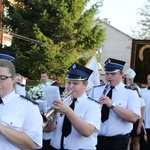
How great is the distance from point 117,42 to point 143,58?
4072 centimetres

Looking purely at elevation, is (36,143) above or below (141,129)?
above

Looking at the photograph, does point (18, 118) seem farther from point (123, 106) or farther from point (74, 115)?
point (123, 106)

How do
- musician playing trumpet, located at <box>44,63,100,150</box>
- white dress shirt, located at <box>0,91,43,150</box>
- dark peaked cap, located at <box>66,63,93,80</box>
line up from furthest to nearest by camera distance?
dark peaked cap, located at <box>66,63,93,80</box>
musician playing trumpet, located at <box>44,63,100,150</box>
white dress shirt, located at <box>0,91,43,150</box>

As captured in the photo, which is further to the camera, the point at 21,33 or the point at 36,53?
the point at 21,33

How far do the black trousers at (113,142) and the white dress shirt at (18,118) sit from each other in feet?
7.81

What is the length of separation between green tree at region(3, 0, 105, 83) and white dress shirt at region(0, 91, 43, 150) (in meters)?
22.0

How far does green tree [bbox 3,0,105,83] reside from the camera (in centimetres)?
2534

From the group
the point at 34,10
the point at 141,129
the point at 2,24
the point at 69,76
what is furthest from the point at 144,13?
the point at 69,76

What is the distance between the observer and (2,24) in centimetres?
2727

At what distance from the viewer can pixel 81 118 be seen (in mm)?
4188

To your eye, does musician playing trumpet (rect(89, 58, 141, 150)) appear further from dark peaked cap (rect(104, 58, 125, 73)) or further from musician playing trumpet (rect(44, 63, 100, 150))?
musician playing trumpet (rect(44, 63, 100, 150))

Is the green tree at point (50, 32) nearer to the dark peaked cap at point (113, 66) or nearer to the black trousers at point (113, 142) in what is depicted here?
the dark peaked cap at point (113, 66)

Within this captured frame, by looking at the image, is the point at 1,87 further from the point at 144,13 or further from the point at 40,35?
the point at 144,13

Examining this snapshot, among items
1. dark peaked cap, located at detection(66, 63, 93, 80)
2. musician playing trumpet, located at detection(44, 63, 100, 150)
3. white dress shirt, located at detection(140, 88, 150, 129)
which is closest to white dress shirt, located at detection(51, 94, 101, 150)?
musician playing trumpet, located at detection(44, 63, 100, 150)
